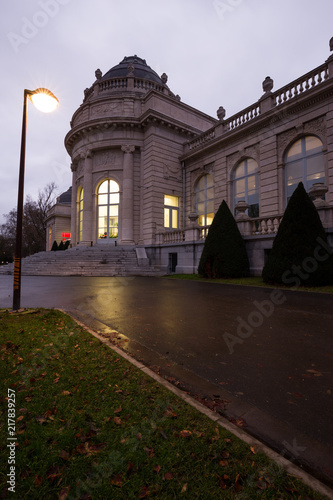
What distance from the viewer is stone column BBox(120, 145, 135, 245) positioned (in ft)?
78.6

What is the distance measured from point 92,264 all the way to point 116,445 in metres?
17.9

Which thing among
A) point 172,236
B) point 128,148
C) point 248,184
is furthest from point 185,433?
point 128,148

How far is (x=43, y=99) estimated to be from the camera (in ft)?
21.1

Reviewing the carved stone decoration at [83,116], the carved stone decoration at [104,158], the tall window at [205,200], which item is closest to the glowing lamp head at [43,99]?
the tall window at [205,200]

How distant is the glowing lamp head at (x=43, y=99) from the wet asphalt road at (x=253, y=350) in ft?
17.3

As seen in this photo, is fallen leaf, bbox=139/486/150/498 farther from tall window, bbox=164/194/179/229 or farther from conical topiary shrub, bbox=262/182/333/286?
tall window, bbox=164/194/179/229

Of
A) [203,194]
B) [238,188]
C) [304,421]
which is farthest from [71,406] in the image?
[203,194]

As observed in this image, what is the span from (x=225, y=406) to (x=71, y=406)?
1461 millimetres

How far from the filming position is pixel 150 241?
22.6m

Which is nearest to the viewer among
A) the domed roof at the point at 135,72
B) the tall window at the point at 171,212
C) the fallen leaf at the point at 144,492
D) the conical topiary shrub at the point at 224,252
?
the fallen leaf at the point at 144,492

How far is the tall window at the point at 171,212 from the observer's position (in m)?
24.2

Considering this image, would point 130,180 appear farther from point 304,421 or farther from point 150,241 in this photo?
point 304,421

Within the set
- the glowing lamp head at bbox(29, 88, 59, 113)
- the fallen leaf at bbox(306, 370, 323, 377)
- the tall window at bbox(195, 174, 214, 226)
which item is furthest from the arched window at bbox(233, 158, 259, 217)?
the fallen leaf at bbox(306, 370, 323, 377)

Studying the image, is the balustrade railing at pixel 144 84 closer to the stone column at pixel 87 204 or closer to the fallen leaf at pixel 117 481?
the stone column at pixel 87 204
